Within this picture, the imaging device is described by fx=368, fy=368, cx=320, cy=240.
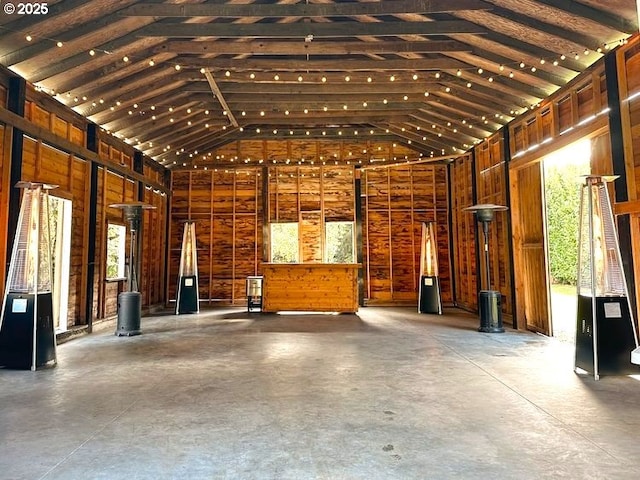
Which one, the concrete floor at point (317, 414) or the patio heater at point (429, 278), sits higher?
the patio heater at point (429, 278)

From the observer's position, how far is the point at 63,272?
6.75 m

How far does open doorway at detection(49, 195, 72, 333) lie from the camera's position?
664cm

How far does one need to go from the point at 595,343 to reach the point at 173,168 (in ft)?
35.2

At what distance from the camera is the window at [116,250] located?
8195mm

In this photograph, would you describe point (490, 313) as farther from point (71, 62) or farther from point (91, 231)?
point (71, 62)

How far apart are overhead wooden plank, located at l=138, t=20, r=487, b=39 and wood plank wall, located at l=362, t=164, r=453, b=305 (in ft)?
19.1

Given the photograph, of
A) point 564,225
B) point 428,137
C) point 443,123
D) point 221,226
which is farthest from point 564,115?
point 564,225

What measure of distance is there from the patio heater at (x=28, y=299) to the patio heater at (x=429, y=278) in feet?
25.4

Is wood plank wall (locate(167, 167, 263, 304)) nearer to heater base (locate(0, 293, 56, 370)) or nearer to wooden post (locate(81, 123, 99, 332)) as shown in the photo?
wooden post (locate(81, 123, 99, 332))

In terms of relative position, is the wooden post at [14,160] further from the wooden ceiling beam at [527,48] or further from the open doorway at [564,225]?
the open doorway at [564,225]

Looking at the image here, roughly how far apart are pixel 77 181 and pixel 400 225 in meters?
8.06

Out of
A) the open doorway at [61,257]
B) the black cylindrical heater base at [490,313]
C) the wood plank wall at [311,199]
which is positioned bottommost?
the black cylindrical heater base at [490,313]

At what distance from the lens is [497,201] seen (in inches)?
324

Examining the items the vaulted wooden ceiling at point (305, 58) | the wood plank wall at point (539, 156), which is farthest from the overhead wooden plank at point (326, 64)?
the wood plank wall at point (539, 156)
